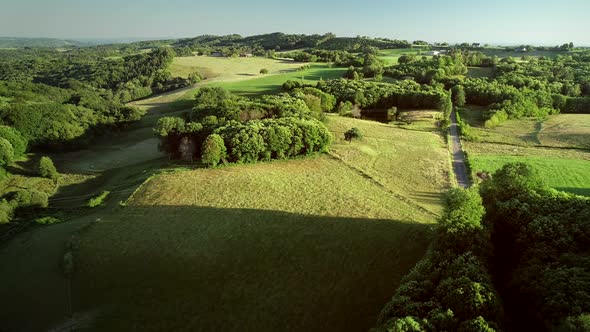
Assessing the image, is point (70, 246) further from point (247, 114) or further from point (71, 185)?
point (247, 114)

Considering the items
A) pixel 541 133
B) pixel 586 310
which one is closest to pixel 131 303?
pixel 586 310

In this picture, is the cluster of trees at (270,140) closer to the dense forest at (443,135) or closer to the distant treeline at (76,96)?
the dense forest at (443,135)

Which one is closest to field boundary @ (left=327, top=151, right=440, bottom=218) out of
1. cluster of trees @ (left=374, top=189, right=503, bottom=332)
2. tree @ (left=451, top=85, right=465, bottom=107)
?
cluster of trees @ (left=374, top=189, right=503, bottom=332)

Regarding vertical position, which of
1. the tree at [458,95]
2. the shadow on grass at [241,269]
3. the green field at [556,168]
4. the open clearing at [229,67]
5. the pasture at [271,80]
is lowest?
the shadow on grass at [241,269]

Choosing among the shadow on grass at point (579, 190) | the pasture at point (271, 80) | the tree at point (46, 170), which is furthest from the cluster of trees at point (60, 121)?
the shadow on grass at point (579, 190)

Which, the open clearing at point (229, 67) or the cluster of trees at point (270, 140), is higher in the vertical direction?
the open clearing at point (229, 67)

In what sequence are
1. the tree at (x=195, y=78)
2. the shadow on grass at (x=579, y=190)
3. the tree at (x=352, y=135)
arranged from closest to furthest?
the shadow on grass at (x=579, y=190)
the tree at (x=352, y=135)
the tree at (x=195, y=78)

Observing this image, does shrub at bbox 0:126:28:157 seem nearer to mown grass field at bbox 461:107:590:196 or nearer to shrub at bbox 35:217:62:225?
shrub at bbox 35:217:62:225
